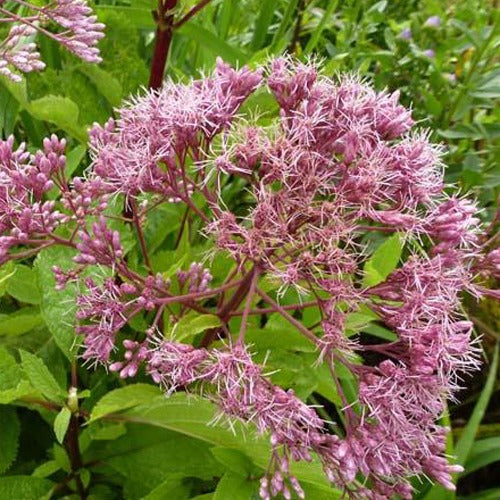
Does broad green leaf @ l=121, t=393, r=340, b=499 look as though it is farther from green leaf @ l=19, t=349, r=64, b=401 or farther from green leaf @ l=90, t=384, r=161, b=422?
green leaf @ l=19, t=349, r=64, b=401

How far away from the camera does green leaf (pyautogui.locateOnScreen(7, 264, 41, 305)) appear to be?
1.25 meters

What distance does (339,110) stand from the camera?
3.40ft

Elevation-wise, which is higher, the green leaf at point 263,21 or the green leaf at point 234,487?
the green leaf at point 263,21

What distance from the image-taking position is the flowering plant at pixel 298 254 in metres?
0.93

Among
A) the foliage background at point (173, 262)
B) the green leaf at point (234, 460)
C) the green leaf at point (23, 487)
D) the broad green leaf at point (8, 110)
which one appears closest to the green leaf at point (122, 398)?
the foliage background at point (173, 262)

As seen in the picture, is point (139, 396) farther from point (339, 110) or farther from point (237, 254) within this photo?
point (339, 110)

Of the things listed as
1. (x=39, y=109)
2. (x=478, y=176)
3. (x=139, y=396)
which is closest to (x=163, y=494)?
(x=139, y=396)

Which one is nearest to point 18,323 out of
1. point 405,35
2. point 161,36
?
point 161,36

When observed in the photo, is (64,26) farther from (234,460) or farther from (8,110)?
(234,460)

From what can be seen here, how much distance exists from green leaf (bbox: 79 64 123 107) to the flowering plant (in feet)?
1.01

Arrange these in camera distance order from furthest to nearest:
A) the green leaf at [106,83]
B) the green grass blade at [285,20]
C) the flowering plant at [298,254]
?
the green grass blade at [285,20] → the green leaf at [106,83] → the flowering plant at [298,254]

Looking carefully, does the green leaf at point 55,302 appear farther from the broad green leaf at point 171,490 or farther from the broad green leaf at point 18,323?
the broad green leaf at point 171,490

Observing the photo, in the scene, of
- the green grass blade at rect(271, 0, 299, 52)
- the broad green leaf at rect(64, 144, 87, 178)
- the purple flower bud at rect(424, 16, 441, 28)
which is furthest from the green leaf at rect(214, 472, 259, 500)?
the purple flower bud at rect(424, 16, 441, 28)

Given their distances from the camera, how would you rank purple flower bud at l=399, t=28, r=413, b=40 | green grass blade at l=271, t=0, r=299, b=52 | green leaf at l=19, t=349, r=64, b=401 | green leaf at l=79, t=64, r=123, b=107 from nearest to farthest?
green leaf at l=19, t=349, r=64, b=401
green leaf at l=79, t=64, r=123, b=107
green grass blade at l=271, t=0, r=299, b=52
purple flower bud at l=399, t=28, r=413, b=40
